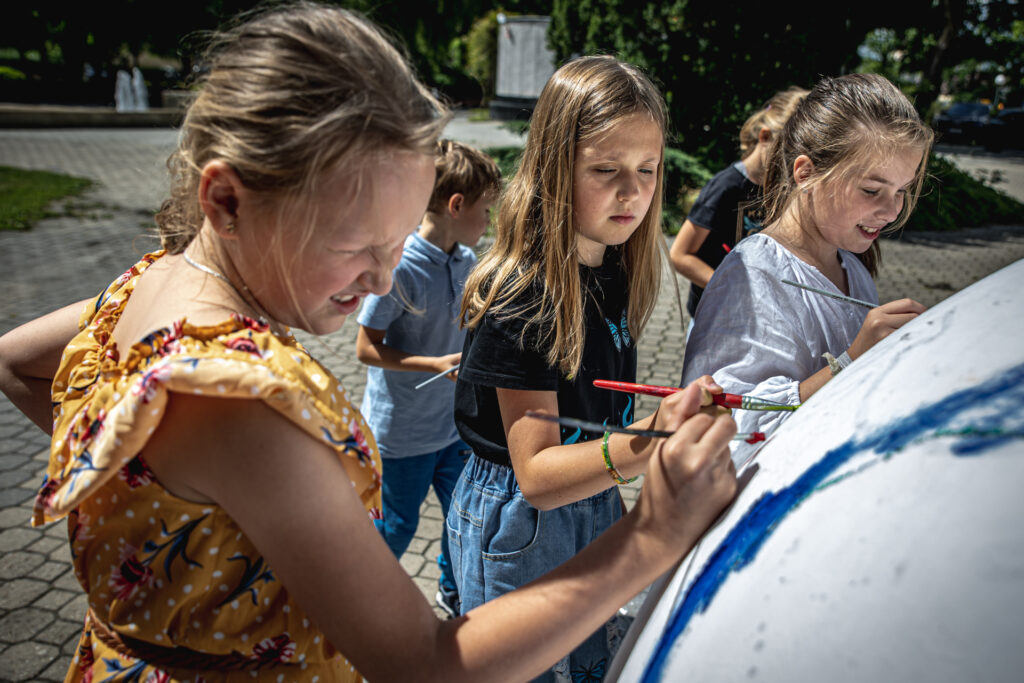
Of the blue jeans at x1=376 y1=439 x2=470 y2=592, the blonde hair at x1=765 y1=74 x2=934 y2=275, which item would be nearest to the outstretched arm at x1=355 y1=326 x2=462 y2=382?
the blue jeans at x1=376 y1=439 x2=470 y2=592

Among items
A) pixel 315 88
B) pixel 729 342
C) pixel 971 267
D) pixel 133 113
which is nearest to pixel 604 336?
pixel 729 342

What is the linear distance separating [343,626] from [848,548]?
1.83ft

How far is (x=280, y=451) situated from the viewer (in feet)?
2.53

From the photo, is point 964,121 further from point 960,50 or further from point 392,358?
point 392,358

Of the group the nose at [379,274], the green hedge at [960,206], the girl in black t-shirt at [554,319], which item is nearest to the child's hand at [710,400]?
the girl in black t-shirt at [554,319]

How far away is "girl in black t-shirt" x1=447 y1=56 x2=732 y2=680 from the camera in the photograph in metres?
1.38

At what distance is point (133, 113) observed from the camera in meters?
20.9

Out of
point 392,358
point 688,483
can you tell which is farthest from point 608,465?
point 392,358

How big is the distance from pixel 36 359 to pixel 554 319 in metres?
0.95

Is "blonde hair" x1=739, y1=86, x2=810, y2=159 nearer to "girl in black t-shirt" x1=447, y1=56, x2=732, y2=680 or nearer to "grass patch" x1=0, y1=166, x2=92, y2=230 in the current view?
"girl in black t-shirt" x1=447, y1=56, x2=732, y2=680

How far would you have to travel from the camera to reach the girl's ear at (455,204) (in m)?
2.59

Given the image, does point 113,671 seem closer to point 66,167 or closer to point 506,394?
point 506,394

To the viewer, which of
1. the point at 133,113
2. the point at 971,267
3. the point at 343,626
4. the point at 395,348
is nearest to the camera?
the point at 343,626

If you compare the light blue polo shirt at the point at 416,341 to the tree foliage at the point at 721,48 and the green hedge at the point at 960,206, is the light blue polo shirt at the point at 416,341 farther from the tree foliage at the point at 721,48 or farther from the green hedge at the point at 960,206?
the green hedge at the point at 960,206
